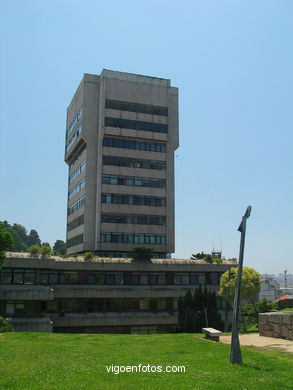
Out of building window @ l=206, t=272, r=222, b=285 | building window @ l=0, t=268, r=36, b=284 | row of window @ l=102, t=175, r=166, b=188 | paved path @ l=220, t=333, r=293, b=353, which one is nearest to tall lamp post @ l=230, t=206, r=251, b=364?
paved path @ l=220, t=333, r=293, b=353

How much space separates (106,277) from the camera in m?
60.6

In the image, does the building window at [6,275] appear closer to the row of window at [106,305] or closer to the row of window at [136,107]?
the row of window at [106,305]

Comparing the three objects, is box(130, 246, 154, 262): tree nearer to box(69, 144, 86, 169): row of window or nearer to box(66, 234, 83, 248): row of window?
box(66, 234, 83, 248): row of window

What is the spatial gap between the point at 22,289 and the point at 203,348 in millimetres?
33556

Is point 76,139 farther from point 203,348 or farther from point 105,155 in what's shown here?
point 203,348

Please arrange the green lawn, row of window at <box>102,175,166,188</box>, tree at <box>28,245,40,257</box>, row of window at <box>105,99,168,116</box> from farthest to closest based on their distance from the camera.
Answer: row of window at <box>105,99,168,116</box> < row of window at <box>102,175,166,188</box> < tree at <box>28,245,40,257</box> < the green lawn

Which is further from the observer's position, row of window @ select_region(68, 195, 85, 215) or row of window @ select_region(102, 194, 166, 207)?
row of window @ select_region(68, 195, 85, 215)

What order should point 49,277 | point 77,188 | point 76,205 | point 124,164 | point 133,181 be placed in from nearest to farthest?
point 49,277
point 133,181
point 124,164
point 77,188
point 76,205

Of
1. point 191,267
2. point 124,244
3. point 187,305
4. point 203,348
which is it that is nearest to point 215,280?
point 191,267

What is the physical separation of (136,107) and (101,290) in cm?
3714

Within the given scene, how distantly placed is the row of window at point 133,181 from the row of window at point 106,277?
18.1m

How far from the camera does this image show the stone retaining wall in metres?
26.2

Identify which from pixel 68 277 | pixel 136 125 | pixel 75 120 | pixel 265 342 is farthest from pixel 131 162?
pixel 265 342

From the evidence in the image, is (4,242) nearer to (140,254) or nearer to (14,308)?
(14,308)
